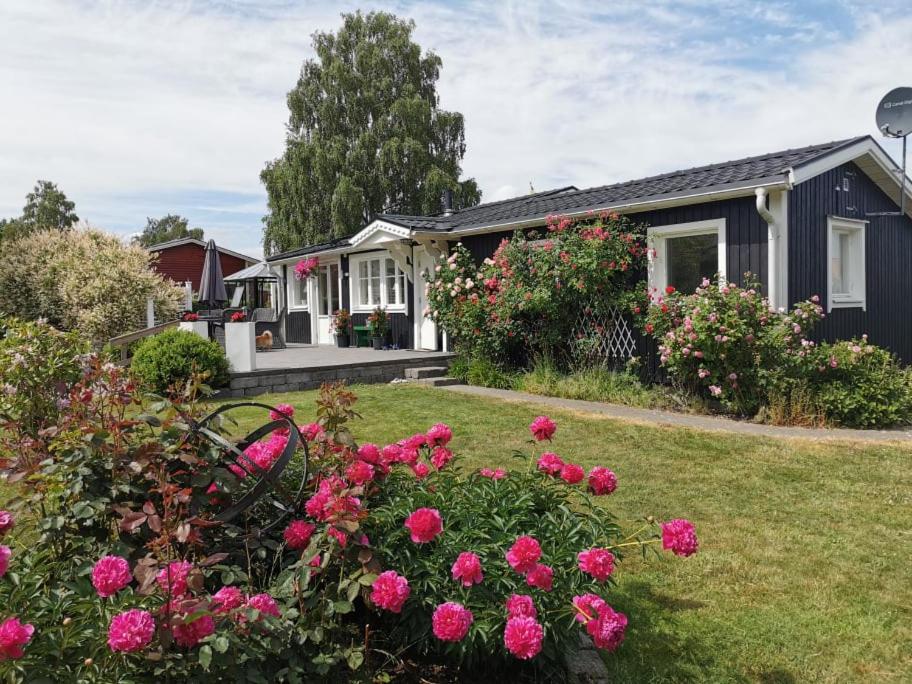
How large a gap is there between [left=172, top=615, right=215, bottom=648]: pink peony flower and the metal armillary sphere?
41 centimetres

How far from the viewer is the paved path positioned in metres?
6.64

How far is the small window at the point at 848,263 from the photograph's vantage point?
980 centimetres

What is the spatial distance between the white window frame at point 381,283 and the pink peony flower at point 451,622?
1262 centimetres

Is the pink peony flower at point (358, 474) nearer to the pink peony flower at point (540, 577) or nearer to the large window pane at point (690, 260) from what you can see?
the pink peony flower at point (540, 577)

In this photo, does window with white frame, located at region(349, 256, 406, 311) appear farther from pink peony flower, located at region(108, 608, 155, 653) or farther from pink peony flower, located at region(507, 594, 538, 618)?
A: pink peony flower, located at region(108, 608, 155, 653)

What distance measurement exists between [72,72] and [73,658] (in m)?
8.25

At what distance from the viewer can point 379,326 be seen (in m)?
15.1

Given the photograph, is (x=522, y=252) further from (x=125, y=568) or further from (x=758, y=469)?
(x=125, y=568)

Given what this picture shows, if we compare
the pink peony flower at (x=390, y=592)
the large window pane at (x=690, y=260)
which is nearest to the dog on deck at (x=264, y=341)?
the large window pane at (x=690, y=260)

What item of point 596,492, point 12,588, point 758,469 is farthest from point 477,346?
point 12,588

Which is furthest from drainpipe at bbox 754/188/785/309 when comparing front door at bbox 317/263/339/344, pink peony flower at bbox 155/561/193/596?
front door at bbox 317/263/339/344

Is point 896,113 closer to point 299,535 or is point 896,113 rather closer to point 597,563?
point 597,563

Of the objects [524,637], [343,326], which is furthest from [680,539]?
[343,326]

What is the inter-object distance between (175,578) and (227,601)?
152mm
